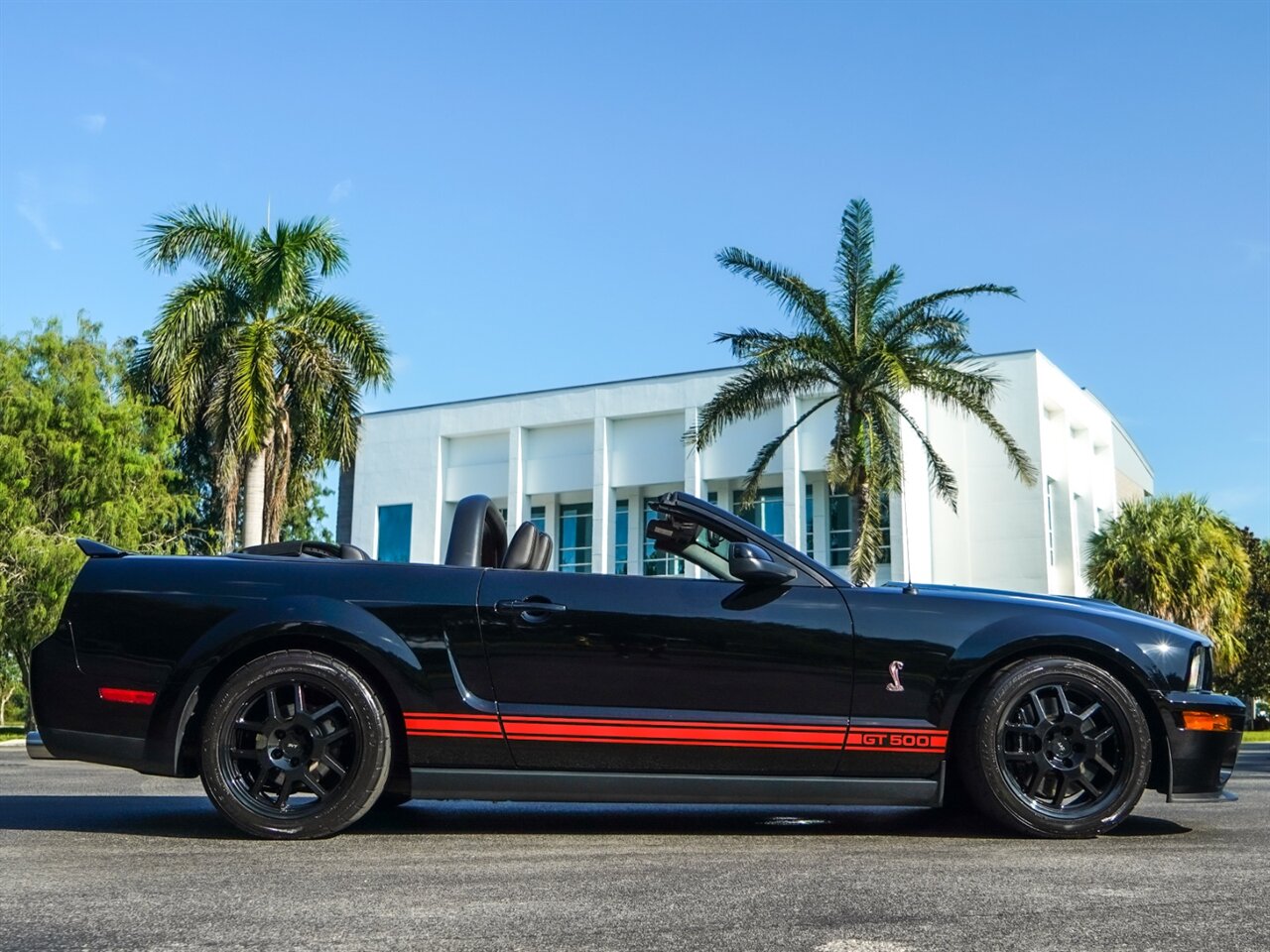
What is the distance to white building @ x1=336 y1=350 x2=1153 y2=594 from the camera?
1677 inches

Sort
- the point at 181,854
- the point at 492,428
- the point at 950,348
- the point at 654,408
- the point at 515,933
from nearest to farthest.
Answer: the point at 515,933 → the point at 181,854 → the point at 950,348 → the point at 654,408 → the point at 492,428

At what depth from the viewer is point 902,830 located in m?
5.03

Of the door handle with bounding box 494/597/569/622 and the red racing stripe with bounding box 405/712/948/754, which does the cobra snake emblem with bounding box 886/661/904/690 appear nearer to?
the red racing stripe with bounding box 405/712/948/754

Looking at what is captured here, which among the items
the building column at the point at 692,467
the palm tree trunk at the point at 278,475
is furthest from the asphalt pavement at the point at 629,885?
the building column at the point at 692,467

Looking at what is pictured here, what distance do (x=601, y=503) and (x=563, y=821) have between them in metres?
40.2

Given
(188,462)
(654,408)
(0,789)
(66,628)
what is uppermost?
(654,408)

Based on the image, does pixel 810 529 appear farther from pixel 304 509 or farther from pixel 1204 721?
pixel 1204 721

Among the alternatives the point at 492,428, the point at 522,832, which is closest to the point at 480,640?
the point at 522,832

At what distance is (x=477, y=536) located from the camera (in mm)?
5246

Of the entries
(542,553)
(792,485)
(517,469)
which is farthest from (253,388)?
(517,469)

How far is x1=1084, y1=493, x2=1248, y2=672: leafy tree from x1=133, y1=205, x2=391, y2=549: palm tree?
21.2m

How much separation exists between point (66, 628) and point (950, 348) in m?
23.4

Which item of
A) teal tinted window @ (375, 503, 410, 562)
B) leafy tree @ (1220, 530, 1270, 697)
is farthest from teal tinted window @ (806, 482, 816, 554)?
leafy tree @ (1220, 530, 1270, 697)

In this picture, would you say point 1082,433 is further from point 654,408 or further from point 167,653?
point 167,653
